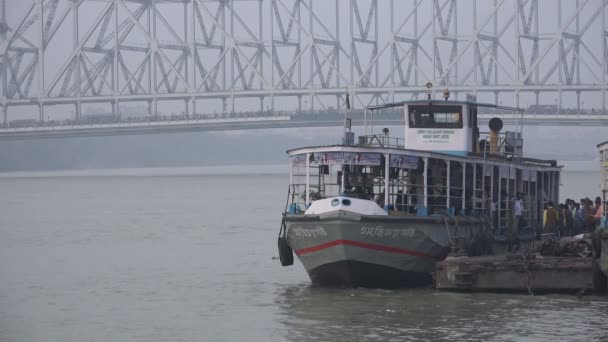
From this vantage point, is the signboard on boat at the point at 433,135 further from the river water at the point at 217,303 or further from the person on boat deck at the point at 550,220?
the river water at the point at 217,303

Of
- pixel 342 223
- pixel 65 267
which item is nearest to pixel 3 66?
pixel 65 267

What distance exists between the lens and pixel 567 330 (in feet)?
67.3

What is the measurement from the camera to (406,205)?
24609 mm

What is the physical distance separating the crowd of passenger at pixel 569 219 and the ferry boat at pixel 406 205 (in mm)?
726

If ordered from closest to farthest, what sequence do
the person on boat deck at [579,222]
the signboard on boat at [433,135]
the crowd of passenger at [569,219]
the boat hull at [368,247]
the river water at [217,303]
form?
the river water at [217,303], the boat hull at [368,247], the signboard on boat at [433,135], the crowd of passenger at [569,219], the person on boat deck at [579,222]

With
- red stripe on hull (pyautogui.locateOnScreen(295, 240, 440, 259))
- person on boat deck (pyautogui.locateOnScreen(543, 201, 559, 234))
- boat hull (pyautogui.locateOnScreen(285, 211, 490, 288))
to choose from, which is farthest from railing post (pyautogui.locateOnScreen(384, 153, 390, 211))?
person on boat deck (pyautogui.locateOnScreen(543, 201, 559, 234))

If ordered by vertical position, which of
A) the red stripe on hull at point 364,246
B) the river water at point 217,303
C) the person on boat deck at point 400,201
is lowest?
the river water at point 217,303

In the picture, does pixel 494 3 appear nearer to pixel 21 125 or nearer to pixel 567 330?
pixel 21 125

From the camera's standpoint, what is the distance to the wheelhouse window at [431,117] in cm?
2738

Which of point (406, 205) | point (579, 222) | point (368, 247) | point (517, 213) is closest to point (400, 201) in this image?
point (406, 205)

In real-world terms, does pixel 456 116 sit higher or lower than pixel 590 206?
higher

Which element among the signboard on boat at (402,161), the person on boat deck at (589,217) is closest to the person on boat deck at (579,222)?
the person on boat deck at (589,217)

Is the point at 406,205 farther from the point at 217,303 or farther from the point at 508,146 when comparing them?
the point at 508,146

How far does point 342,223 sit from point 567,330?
190 inches
